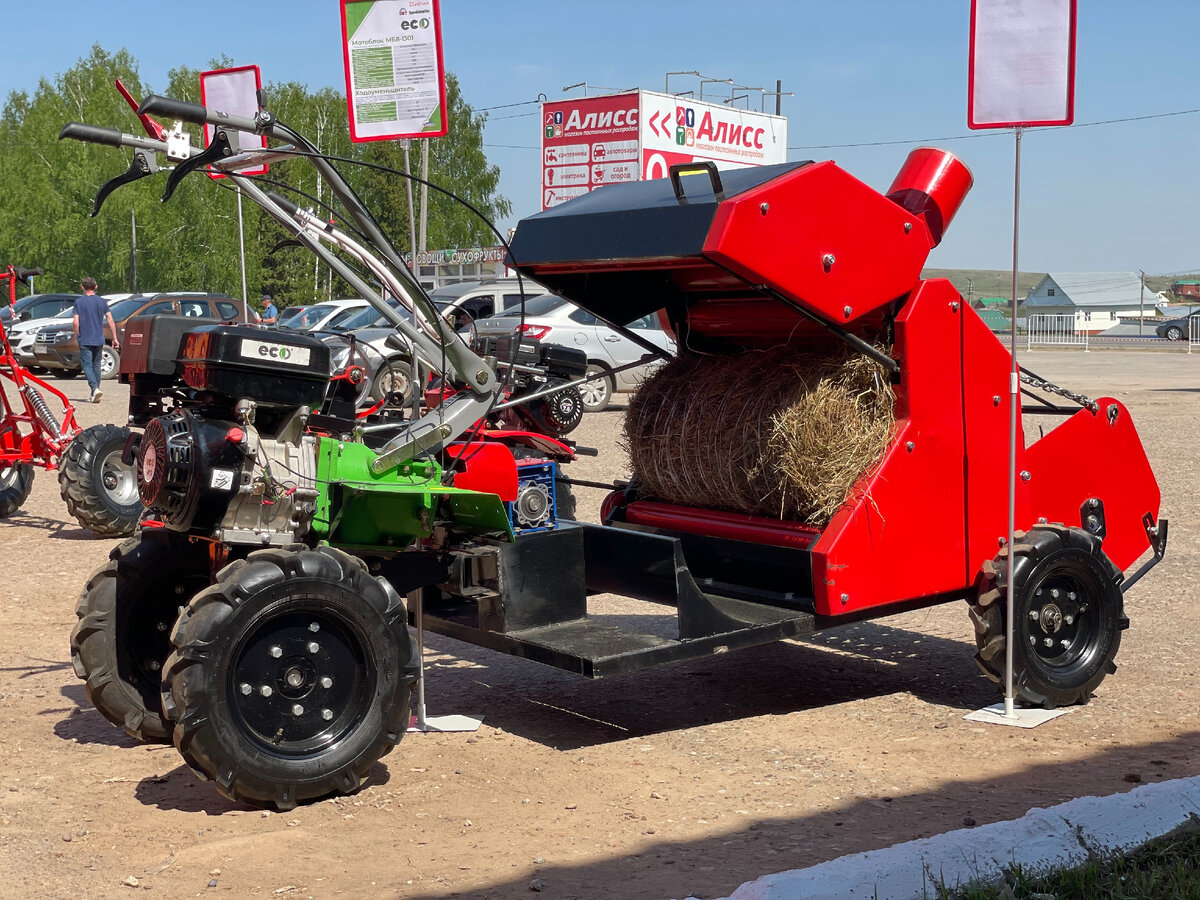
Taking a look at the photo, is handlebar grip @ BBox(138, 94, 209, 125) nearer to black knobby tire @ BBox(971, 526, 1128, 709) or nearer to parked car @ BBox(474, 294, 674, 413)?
black knobby tire @ BBox(971, 526, 1128, 709)

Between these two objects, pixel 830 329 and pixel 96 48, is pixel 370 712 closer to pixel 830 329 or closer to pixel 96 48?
pixel 830 329

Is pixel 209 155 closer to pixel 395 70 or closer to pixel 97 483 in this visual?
pixel 395 70

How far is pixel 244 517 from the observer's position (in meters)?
4.76

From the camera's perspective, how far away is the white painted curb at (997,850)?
3438mm

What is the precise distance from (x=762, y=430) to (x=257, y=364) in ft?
7.14

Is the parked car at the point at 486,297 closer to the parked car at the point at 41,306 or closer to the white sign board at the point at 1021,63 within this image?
the parked car at the point at 41,306

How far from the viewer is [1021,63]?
5.49 m

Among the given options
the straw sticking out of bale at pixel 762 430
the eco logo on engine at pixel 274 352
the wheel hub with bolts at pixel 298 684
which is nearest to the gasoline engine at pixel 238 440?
the eco logo on engine at pixel 274 352

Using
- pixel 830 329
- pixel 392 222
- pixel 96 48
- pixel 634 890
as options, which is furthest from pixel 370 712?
pixel 96 48

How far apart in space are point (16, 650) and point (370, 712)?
324 centimetres

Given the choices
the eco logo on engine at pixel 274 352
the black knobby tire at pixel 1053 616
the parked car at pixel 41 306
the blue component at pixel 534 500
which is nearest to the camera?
the eco logo on engine at pixel 274 352

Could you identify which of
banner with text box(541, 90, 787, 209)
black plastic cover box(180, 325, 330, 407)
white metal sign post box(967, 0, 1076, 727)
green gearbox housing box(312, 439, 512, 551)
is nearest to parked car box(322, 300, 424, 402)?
black plastic cover box(180, 325, 330, 407)

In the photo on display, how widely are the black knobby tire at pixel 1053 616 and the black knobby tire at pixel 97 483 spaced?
6781mm

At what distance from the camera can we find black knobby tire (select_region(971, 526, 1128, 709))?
223 inches
